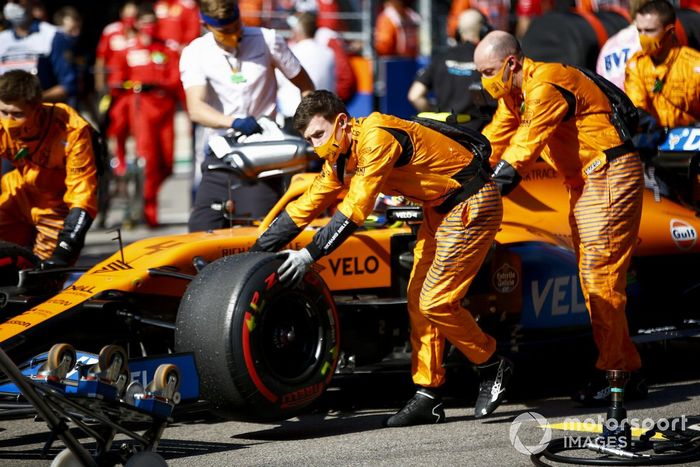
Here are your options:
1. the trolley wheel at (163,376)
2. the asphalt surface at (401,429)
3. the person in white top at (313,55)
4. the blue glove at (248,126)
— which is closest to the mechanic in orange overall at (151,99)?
the person in white top at (313,55)

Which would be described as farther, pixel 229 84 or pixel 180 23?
pixel 180 23

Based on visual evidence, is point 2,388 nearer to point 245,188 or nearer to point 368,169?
point 368,169

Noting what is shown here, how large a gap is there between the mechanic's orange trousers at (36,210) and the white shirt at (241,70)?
1.18 meters

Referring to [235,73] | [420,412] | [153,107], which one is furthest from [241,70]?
[153,107]

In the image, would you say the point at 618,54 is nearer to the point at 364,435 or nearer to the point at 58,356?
the point at 364,435

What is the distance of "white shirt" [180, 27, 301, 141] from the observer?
8.09 metres

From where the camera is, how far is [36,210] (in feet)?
25.3

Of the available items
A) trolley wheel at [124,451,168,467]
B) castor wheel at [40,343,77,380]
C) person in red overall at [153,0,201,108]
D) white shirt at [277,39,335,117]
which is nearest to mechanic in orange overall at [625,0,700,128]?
white shirt at [277,39,335,117]

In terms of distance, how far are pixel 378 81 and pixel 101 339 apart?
8168 millimetres

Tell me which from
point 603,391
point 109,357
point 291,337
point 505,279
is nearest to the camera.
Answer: point 109,357

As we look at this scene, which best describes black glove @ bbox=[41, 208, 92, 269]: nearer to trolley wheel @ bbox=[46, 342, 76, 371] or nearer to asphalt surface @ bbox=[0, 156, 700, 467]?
asphalt surface @ bbox=[0, 156, 700, 467]

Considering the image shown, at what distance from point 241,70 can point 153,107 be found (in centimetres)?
548

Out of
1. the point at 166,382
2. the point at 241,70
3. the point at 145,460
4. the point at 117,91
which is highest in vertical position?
the point at 241,70

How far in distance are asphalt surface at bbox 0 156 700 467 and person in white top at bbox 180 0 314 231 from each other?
4.31ft
